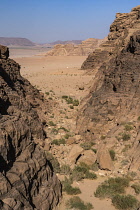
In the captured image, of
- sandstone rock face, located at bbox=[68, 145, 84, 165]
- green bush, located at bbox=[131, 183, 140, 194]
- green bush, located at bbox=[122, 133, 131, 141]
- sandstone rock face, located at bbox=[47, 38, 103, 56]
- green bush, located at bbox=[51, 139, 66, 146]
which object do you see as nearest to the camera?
green bush, located at bbox=[131, 183, 140, 194]

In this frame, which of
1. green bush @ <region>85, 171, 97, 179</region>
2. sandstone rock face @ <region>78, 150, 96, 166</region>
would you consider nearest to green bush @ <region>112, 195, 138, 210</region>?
green bush @ <region>85, 171, 97, 179</region>

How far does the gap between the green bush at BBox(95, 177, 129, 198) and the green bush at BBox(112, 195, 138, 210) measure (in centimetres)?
A: 36

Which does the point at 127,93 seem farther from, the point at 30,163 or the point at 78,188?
the point at 30,163

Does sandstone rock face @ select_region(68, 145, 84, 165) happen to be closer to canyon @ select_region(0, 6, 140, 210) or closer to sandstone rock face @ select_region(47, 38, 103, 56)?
canyon @ select_region(0, 6, 140, 210)

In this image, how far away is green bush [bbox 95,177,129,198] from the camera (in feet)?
26.7

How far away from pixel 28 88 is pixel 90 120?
6.73 meters

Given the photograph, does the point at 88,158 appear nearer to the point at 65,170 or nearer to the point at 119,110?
the point at 65,170

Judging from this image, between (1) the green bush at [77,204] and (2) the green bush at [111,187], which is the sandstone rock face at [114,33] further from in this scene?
(1) the green bush at [77,204]

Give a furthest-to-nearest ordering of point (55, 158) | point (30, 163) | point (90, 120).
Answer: point (90, 120) < point (55, 158) < point (30, 163)

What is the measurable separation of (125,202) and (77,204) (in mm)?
1614

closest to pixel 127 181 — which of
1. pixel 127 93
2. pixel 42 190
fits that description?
pixel 42 190

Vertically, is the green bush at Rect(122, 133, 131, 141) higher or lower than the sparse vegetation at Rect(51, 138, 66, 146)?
higher

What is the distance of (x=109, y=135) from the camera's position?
1208 centimetres

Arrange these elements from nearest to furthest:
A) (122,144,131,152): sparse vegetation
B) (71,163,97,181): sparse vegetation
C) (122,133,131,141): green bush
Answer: (71,163,97,181): sparse vegetation → (122,144,131,152): sparse vegetation → (122,133,131,141): green bush
